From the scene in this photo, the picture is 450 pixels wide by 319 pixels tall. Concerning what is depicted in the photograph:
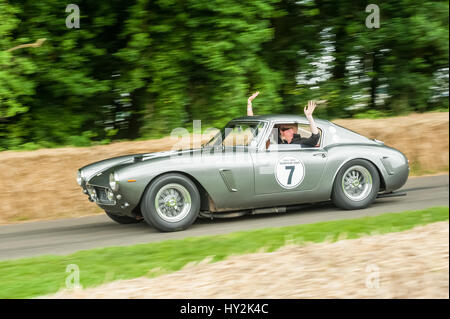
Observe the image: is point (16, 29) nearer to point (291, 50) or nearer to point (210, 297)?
point (291, 50)

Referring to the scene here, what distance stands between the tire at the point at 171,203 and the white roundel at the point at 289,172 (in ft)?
3.70

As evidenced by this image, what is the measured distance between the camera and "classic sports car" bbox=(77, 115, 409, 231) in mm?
7180

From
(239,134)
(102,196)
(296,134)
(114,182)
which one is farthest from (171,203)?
(296,134)

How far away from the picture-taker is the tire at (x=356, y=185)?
822cm

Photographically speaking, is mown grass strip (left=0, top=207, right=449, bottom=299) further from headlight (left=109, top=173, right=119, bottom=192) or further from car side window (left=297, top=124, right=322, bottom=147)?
car side window (left=297, top=124, right=322, bottom=147)

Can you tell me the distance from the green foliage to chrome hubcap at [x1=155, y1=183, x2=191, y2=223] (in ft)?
15.8

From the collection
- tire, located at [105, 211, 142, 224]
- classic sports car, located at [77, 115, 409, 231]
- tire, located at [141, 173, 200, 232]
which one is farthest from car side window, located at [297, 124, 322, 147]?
tire, located at [105, 211, 142, 224]

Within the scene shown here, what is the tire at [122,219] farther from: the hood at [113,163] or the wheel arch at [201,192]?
the wheel arch at [201,192]

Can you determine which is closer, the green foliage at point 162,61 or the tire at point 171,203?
the tire at point 171,203

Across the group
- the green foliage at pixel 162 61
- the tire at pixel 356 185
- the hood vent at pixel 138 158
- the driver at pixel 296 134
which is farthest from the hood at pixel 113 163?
the green foliage at pixel 162 61

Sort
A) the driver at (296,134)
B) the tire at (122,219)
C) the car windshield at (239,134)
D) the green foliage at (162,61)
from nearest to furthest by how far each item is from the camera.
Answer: the car windshield at (239,134)
the driver at (296,134)
the tire at (122,219)
the green foliage at (162,61)

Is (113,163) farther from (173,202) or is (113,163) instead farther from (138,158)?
(173,202)

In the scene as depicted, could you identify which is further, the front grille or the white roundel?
the white roundel

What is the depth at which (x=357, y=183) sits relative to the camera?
8.41 m
